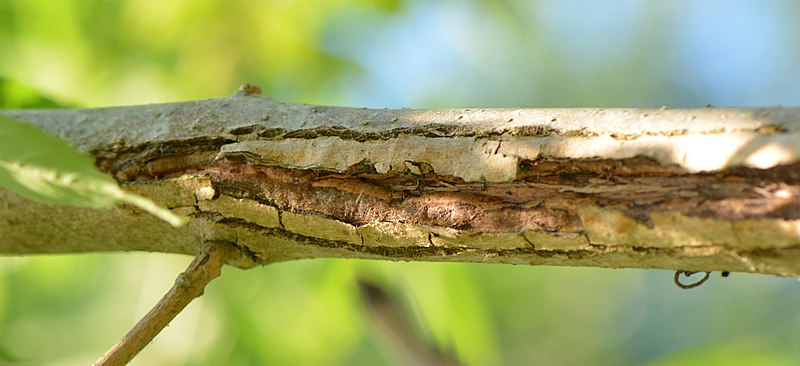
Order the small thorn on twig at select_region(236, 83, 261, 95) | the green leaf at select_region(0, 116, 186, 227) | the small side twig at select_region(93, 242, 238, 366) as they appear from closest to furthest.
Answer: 1. the green leaf at select_region(0, 116, 186, 227)
2. the small side twig at select_region(93, 242, 238, 366)
3. the small thorn on twig at select_region(236, 83, 261, 95)

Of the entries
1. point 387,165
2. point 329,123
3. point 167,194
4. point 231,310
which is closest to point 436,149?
point 387,165

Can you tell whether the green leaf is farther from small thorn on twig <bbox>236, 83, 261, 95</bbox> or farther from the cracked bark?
small thorn on twig <bbox>236, 83, 261, 95</bbox>

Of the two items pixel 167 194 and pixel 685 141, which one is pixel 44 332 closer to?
pixel 167 194

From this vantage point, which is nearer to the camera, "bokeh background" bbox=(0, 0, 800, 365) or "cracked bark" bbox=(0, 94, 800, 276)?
"cracked bark" bbox=(0, 94, 800, 276)

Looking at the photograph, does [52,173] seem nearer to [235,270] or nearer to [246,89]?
[246,89]

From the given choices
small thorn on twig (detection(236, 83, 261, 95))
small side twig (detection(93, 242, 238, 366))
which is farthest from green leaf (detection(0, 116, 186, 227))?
small thorn on twig (detection(236, 83, 261, 95))

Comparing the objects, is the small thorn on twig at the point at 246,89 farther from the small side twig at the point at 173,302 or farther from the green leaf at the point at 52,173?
the green leaf at the point at 52,173
